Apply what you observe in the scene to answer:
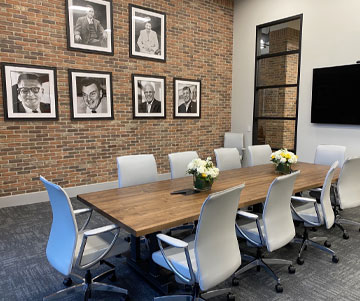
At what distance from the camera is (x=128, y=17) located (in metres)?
5.30

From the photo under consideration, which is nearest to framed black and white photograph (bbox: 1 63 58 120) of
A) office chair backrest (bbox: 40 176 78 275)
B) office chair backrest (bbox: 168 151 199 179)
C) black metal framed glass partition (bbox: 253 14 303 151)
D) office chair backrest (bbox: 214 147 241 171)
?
office chair backrest (bbox: 168 151 199 179)

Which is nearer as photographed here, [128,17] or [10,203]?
[10,203]

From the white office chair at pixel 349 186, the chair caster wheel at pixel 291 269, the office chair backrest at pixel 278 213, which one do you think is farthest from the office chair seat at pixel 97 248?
the white office chair at pixel 349 186

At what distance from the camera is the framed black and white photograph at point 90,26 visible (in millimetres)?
4715

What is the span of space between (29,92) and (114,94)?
1389 mm

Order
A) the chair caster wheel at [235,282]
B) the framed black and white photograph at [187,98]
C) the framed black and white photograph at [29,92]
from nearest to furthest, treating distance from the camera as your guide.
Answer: the chair caster wheel at [235,282] → the framed black and white photograph at [29,92] → the framed black and white photograph at [187,98]

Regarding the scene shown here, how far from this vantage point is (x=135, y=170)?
3227 mm

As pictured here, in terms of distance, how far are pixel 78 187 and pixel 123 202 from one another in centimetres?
289

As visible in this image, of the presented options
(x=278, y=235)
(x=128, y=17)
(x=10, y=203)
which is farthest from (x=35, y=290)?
(x=128, y=17)

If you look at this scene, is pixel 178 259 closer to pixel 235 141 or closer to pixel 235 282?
pixel 235 282

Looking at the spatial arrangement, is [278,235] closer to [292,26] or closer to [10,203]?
[10,203]

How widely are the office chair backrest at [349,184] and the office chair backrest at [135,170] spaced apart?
6.81ft

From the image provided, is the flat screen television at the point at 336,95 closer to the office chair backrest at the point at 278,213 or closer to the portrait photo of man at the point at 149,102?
the portrait photo of man at the point at 149,102

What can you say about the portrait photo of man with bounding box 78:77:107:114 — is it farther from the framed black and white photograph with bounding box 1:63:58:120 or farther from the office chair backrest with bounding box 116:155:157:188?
the office chair backrest with bounding box 116:155:157:188
